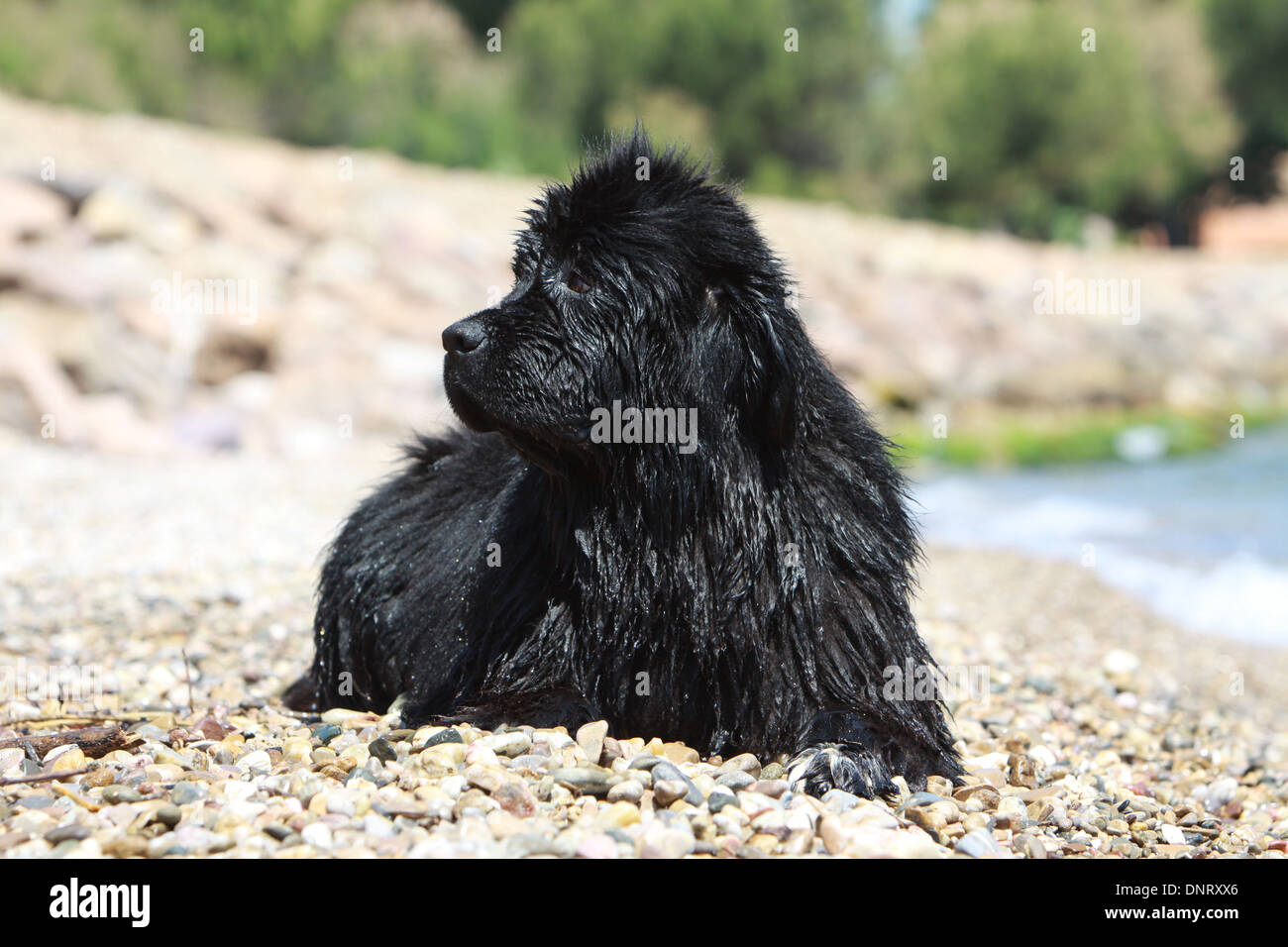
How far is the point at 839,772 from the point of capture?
3.53 meters

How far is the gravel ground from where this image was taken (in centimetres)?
305

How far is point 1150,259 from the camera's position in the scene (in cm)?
3188

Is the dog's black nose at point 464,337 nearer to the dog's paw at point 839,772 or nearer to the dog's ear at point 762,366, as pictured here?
the dog's ear at point 762,366

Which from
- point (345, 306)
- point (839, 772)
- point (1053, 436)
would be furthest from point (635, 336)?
point (1053, 436)

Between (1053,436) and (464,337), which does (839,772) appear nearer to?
(464,337)

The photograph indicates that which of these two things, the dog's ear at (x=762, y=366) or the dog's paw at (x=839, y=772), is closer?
the dog's paw at (x=839, y=772)

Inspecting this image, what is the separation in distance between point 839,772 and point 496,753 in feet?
3.23

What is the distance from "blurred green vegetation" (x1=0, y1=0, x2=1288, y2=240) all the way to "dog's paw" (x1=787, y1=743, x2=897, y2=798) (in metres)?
22.7

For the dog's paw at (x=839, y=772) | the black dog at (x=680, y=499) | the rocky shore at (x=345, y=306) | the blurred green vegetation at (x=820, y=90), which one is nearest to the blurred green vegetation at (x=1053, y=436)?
the rocky shore at (x=345, y=306)

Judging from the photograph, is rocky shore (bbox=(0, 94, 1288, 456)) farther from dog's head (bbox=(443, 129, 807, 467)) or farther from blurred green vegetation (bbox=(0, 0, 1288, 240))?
dog's head (bbox=(443, 129, 807, 467))

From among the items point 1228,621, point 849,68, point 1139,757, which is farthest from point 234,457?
point 849,68

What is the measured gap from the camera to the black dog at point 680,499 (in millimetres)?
3791
